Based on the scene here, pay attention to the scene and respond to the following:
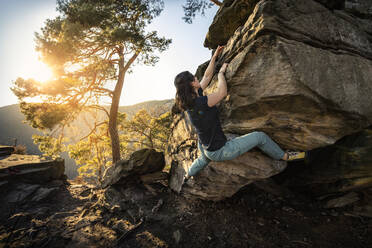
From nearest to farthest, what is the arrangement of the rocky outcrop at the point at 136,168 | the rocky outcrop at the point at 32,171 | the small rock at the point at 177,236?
the small rock at the point at 177,236
the rocky outcrop at the point at 136,168
the rocky outcrop at the point at 32,171

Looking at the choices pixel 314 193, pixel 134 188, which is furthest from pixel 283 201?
pixel 134 188

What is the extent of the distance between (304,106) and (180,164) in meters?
3.88

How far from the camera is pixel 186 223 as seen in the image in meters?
4.41

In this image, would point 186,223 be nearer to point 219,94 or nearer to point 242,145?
point 242,145

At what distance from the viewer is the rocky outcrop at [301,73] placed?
277cm

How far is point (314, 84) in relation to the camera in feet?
9.01

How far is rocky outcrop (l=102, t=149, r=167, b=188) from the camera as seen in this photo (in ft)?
20.0

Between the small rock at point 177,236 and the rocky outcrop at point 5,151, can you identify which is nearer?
the small rock at point 177,236

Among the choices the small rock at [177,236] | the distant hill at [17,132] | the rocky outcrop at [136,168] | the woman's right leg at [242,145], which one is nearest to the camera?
the woman's right leg at [242,145]

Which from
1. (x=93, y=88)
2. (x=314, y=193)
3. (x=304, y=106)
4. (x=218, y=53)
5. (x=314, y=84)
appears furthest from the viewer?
(x=93, y=88)

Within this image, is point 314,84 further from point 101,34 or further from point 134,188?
point 101,34

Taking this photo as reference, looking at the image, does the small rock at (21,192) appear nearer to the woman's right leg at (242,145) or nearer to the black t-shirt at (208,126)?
the black t-shirt at (208,126)

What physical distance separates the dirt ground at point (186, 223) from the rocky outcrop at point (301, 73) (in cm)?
184

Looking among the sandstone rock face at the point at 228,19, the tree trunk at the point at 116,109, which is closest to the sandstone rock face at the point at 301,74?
the sandstone rock face at the point at 228,19
